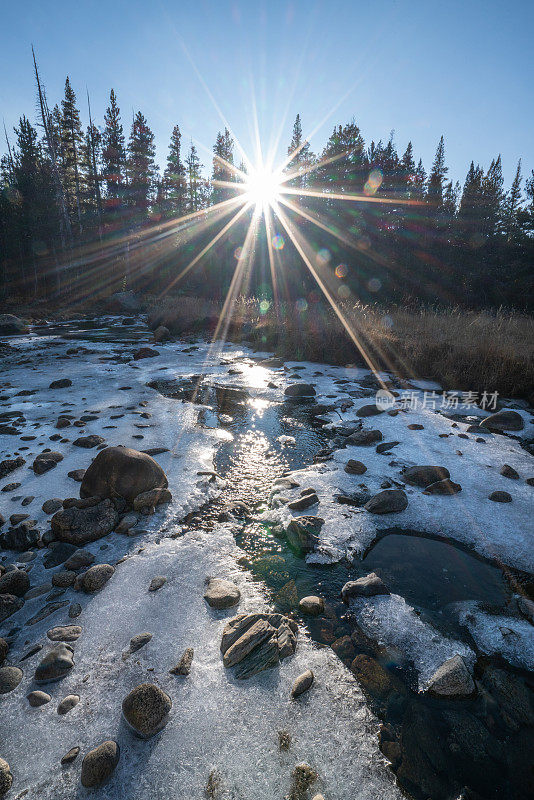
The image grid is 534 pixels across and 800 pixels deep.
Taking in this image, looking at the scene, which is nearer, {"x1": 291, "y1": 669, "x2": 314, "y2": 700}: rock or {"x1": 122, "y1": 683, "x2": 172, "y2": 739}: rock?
{"x1": 122, "y1": 683, "x2": 172, "y2": 739}: rock

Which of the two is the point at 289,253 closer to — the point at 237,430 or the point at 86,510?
the point at 237,430

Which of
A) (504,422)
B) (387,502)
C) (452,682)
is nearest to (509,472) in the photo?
(387,502)

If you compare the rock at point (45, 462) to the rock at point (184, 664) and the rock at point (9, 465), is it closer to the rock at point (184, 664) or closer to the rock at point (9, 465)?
the rock at point (9, 465)

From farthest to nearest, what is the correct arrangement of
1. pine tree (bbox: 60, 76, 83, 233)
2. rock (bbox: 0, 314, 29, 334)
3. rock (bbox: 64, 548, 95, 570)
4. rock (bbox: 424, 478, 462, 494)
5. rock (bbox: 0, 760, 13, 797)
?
pine tree (bbox: 60, 76, 83, 233) < rock (bbox: 0, 314, 29, 334) < rock (bbox: 424, 478, 462, 494) < rock (bbox: 64, 548, 95, 570) < rock (bbox: 0, 760, 13, 797)

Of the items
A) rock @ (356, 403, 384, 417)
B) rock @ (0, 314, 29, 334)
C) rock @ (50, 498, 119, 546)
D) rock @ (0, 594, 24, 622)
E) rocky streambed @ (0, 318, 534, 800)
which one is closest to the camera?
rocky streambed @ (0, 318, 534, 800)

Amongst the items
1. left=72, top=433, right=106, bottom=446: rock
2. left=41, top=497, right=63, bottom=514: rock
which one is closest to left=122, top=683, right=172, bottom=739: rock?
left=41, top=497, right=63, bottom=514: rock

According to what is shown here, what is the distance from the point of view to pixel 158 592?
6.83ft

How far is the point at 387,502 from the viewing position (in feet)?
9.56

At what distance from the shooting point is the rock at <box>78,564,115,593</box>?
6.76ft

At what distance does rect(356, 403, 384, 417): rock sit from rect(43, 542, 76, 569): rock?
3.89m

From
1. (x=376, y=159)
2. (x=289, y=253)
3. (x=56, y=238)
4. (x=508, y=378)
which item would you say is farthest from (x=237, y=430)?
(x=56, y=238)

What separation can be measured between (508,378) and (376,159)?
2631cm

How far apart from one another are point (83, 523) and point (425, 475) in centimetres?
294

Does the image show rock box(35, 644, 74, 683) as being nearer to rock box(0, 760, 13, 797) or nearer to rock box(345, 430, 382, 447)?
rock box(0, 760, 13, 797)
